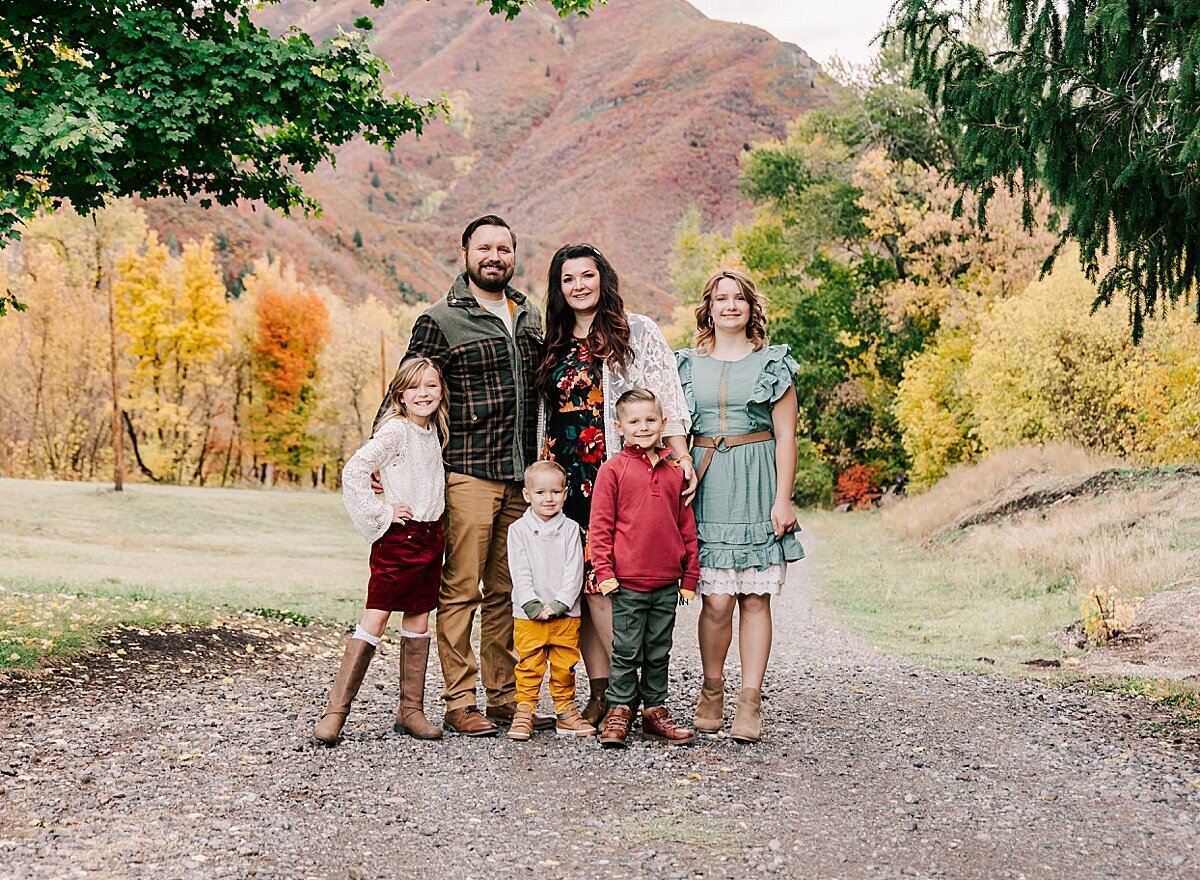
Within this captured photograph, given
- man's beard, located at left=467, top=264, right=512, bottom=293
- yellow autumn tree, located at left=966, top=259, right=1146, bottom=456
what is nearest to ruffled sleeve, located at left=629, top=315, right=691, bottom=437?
man's beard, located at left=467, top=264, right=512, bottom=293

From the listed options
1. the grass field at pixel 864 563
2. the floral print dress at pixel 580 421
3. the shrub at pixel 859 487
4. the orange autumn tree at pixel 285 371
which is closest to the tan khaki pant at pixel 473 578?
the floral print dress at pixel 580 421

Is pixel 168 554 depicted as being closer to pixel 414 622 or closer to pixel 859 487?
pixel 414 622

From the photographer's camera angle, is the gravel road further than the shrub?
No

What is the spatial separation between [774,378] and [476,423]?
1.55 metres

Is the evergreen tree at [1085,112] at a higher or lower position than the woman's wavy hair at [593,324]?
higher

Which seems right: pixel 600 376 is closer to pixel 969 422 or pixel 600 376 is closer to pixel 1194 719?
pixel 1194 719

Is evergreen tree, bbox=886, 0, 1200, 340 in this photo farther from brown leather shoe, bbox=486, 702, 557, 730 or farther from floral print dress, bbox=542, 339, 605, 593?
brown leather shoe, bbox=486, 702, 557, 730

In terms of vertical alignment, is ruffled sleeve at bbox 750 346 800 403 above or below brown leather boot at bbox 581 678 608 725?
above

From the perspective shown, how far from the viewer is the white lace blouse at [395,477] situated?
522 centimetres

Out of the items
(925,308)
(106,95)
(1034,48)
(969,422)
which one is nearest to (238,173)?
(106,95)

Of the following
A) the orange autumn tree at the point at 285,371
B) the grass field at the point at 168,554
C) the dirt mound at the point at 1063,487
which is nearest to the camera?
the grass field at the point at 168,554

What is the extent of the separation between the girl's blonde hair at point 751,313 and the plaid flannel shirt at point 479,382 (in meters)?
0.96

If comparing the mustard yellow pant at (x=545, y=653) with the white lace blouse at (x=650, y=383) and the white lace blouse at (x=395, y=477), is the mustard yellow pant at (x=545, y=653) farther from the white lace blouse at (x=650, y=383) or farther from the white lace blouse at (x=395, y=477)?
the white lace blouse at (x=650, y=383)

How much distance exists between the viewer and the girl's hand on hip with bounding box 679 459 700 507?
17.5ft
